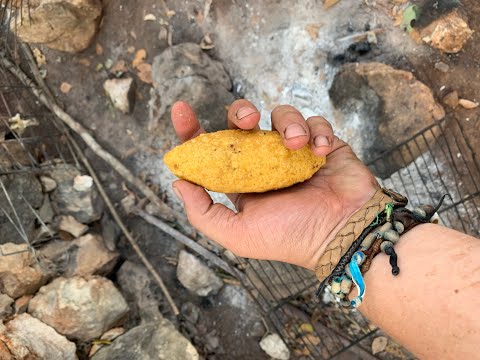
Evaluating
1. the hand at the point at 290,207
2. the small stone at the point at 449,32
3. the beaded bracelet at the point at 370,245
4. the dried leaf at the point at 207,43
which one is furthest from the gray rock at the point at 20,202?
the small stone at the point at 449,32

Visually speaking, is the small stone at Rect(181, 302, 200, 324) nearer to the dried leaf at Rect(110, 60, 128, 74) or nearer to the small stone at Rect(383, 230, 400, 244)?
the dried leaf at Rect(110, 60, 128, 74)

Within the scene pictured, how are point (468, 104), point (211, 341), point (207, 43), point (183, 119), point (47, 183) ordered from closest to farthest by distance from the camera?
point (183, 119), point (468, 104), point (207, 43), point (47, 183), point (211, 341)

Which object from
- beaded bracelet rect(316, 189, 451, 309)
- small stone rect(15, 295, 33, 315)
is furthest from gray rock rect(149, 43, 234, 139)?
beaded bracelet rect(316, 189, 451, 309)

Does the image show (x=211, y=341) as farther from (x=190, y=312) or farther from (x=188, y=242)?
(x=188, y=242)

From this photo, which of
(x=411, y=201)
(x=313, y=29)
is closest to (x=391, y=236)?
(x=411, y=201)

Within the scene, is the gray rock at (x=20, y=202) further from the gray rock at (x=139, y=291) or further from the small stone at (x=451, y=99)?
the small stone at (x=451, y=99)

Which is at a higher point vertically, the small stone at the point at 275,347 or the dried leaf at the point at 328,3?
the dried leaf at the point at 328,3
